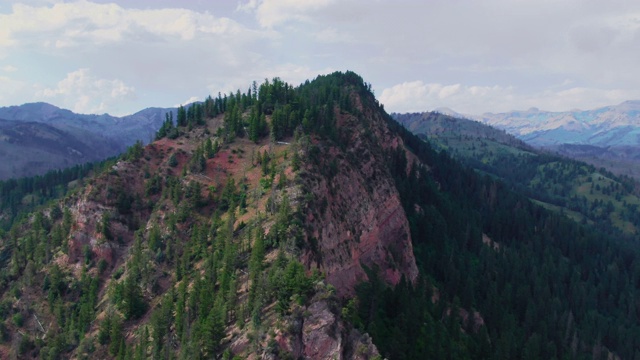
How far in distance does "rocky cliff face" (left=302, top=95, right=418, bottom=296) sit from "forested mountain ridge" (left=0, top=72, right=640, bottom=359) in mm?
500

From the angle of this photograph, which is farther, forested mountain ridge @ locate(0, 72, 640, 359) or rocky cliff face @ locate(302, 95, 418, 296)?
rocky cliff face @ locate(302, 95, 418, 296)

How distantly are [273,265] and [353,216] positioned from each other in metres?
38.7

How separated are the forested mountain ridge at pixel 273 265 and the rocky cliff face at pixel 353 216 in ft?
1.64

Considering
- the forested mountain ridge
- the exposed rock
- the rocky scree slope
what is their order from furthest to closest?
1. the forested mountain ridge
2. the rocky scree slope
3. the exposed rock

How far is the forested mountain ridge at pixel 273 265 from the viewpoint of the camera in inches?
3039

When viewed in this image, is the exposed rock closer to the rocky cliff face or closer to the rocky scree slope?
the rocky scree slope

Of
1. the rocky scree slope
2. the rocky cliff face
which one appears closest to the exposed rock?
the rocky scree slope

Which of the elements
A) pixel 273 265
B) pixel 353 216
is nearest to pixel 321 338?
pixel 273 265

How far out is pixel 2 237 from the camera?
14588 centimetres

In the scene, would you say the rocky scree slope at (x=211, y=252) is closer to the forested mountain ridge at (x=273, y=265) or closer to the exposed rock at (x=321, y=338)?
the exposed rock at (x=321, y=338)

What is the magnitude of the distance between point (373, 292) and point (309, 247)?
15699mm

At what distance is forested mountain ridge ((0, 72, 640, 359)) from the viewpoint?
253 feet

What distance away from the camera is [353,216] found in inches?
4552

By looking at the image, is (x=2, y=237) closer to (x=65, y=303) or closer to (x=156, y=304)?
(x=65, y=303)
